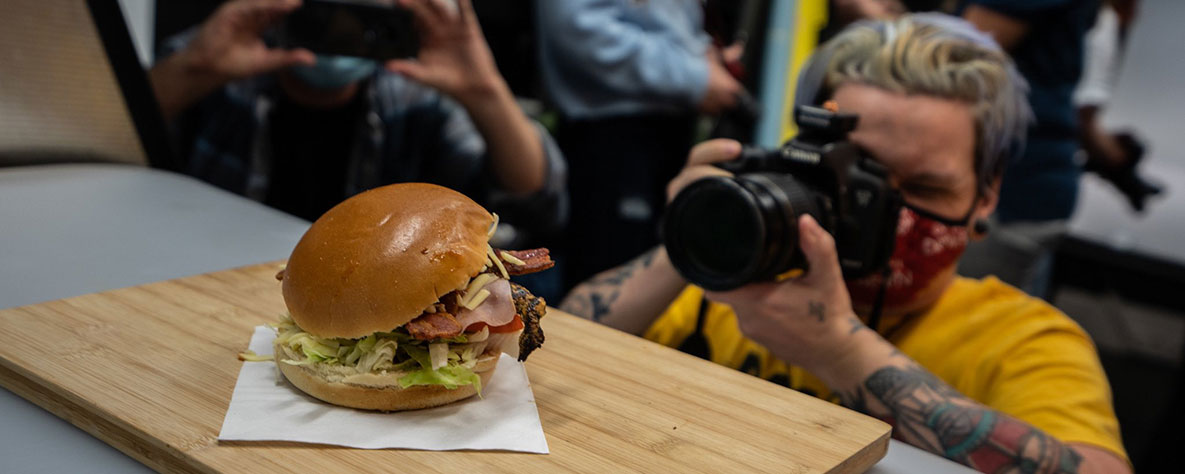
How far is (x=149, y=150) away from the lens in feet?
5.84

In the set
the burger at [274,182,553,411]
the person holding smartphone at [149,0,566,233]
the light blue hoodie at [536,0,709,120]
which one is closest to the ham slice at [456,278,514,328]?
the burger at [274,182,553,411]

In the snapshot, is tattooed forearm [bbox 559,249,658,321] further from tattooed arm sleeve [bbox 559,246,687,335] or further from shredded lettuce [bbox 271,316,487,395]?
shredded lettuce [bbox 271,316,487,395]

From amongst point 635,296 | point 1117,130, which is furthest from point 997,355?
point 1117,130

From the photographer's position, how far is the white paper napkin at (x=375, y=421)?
86 centimetres

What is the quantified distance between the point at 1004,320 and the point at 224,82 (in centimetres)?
157

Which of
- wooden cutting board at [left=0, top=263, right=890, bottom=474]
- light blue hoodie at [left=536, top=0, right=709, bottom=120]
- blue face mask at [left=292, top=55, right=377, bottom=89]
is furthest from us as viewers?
light blue hoodie at [left=536, top=0, right=709, bottom=120]

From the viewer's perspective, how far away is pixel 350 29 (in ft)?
6.33

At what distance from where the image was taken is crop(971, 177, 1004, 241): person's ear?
1.49 m

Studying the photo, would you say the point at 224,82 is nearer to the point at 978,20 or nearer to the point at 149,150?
the point at 149,150

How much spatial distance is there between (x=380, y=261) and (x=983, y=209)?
1.04 meters

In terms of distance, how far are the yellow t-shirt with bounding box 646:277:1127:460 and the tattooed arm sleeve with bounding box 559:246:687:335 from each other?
81mm

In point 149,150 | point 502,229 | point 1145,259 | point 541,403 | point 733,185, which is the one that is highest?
point 733,185

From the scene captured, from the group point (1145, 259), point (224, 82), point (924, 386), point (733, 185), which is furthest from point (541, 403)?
point (1145, 259)

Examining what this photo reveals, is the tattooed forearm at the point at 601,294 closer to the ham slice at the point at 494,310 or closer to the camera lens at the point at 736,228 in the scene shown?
the camera lens at the point at 736,228
